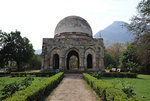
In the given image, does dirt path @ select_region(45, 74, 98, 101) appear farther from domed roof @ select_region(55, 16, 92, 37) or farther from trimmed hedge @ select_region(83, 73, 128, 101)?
domed roof @ select_region(55, 16, 92, 37)

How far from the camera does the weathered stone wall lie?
66.9 feet

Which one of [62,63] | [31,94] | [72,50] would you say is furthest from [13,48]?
[31,94]

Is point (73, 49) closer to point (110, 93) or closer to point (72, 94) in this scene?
point (72, 94)

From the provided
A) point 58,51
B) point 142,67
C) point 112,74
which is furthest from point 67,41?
point 142,67

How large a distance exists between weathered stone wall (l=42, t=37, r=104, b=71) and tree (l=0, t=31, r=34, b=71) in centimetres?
1069

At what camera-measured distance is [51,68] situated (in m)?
20.4

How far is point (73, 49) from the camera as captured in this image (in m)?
21.0

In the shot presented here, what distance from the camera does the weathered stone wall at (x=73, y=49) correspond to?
20391 millimetres

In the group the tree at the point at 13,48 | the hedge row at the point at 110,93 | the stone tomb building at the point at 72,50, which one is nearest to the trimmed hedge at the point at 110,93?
the hedge row at the point at 110,93

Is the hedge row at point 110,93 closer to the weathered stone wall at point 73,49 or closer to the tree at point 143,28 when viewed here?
the tree at point 143,28

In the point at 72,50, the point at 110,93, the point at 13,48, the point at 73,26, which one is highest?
the point at 73,26

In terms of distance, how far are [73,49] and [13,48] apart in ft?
55.0

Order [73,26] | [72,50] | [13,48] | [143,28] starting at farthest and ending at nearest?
[13,48] < [73,26] < [72,50] < [143,28]

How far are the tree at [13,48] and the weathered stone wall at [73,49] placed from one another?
10692 millimetres
